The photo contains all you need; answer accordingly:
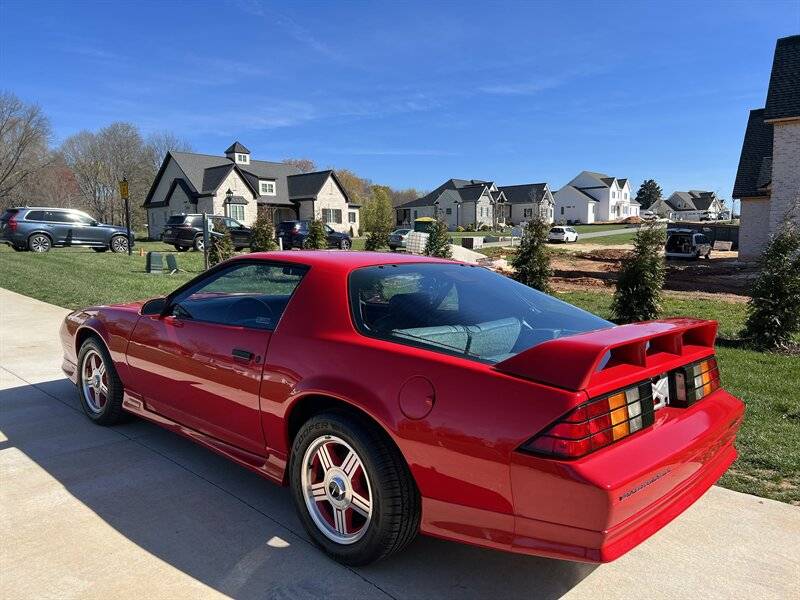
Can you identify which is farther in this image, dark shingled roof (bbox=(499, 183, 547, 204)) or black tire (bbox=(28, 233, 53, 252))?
dark shingled roof (bbox=(499, 183, 547, 204))

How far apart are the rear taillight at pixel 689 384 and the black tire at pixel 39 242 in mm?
24759

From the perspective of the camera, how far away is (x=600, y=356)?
6.75ft

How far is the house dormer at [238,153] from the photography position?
4766 centimetres

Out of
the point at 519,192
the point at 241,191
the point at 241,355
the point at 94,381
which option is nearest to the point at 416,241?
the point at 94,381

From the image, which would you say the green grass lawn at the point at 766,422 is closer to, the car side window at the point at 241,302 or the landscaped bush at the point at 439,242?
the car side window at the point at 241,302

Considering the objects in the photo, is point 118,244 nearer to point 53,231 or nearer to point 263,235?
point 53,231

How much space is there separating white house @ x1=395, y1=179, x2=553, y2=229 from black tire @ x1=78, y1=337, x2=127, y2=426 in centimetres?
6949

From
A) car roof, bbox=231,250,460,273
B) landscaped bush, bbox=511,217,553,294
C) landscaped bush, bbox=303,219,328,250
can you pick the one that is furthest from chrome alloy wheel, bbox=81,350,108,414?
landscaped bush, bbox=303,219,328,250

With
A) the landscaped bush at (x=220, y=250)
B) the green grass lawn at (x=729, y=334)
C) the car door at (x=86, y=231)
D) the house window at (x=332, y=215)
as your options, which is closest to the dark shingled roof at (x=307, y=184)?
the house window at (x=332, y=215)

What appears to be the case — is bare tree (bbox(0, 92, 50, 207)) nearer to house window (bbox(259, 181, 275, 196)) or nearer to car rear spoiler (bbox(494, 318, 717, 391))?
house window (bbox(259, 181, 275, 196))

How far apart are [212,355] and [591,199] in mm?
92881

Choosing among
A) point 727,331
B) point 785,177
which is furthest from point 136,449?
point 785,177

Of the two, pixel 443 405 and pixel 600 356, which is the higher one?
pixel 600 356

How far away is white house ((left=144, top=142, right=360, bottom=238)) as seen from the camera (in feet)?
138
